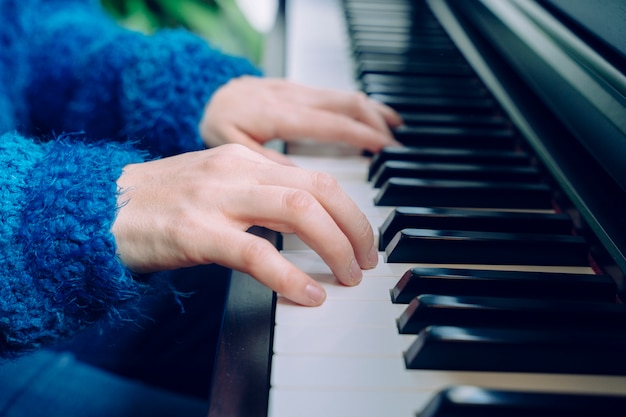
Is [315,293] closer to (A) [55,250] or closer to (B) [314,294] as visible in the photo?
(B) [314,294]

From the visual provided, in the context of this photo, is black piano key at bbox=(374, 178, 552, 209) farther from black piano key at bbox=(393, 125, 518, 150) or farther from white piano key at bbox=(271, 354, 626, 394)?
white piano key at bbox=(271, 354, 626, 394)

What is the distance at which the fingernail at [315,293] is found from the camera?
55 cm

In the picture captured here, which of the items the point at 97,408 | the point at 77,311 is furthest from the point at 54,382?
the point at 77,311

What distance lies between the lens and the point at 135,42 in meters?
1.00

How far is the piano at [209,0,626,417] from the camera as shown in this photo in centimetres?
47

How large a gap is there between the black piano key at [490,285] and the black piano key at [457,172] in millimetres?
220

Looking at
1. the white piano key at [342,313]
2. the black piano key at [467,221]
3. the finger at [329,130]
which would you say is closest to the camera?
the white piano key at [342,313]

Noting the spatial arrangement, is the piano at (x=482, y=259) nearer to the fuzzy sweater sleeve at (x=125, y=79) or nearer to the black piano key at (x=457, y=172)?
the black piano key at (x=457, y=172)

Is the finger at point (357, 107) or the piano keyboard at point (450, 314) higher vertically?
the finger at point (357, 107)

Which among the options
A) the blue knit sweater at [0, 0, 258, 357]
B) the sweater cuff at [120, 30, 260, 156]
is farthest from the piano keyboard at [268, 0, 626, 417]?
the sweater cuff at [120, 30, 260, 156]

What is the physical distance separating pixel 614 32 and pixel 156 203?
0.52m

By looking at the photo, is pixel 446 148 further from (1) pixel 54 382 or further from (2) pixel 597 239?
(1) pixel 54 382

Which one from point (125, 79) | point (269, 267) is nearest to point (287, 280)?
point (269, 267)

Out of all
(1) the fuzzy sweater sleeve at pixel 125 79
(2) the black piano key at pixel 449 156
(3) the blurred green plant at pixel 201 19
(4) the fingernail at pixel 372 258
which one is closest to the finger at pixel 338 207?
(4) the fingernail at pixel 372 258
